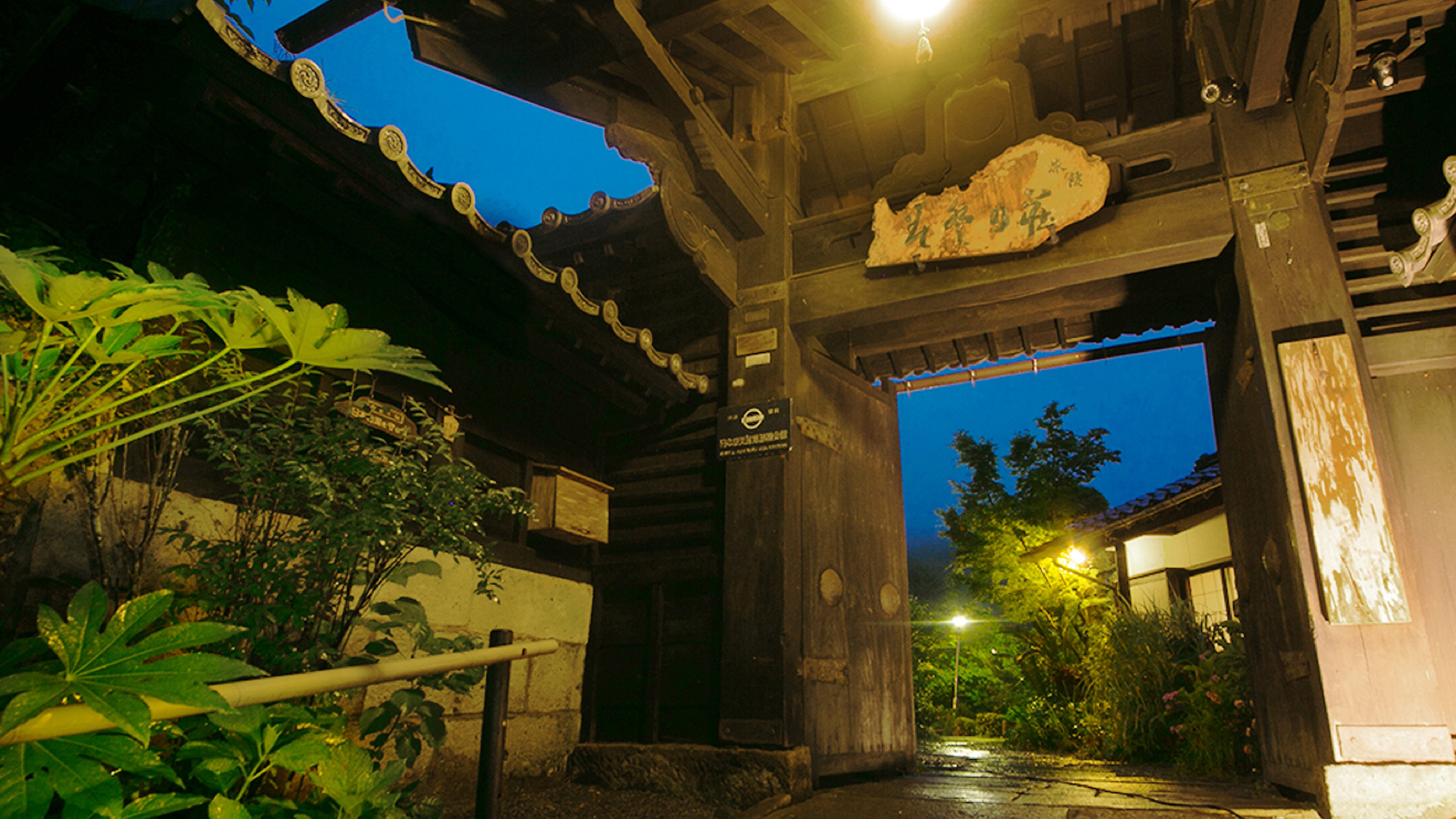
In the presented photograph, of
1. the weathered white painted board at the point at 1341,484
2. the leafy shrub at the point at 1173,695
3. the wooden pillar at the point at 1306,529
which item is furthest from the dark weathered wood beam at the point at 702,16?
the leafy shrub at the point at 1173,695

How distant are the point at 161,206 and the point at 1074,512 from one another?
17.0 meters

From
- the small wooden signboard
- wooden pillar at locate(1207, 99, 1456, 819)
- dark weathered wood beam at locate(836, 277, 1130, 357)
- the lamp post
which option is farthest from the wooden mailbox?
the lamp post

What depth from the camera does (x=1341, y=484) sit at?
4086 mm

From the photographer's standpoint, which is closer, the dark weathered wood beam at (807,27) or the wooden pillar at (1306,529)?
the wooden pillar at (1306,529)

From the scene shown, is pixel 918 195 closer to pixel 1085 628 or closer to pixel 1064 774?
pixel 1064 774

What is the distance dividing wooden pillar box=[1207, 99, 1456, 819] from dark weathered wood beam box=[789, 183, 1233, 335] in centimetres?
24

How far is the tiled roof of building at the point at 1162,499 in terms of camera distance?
10.2m

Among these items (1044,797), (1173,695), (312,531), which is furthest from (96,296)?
(1173,695)

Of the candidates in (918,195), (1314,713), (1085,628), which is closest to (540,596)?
(918,195)

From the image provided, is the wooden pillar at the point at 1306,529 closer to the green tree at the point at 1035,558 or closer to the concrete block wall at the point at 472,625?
the concrete block wall at the point at 472,625

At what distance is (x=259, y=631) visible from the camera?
8.54 feet

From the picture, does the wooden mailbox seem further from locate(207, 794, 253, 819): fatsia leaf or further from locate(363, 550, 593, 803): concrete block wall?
locate(207, 794, 253, 819): fatsia leaf

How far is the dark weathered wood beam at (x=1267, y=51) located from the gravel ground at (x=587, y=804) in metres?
5.59

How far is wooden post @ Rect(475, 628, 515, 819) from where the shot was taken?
6.52ft
